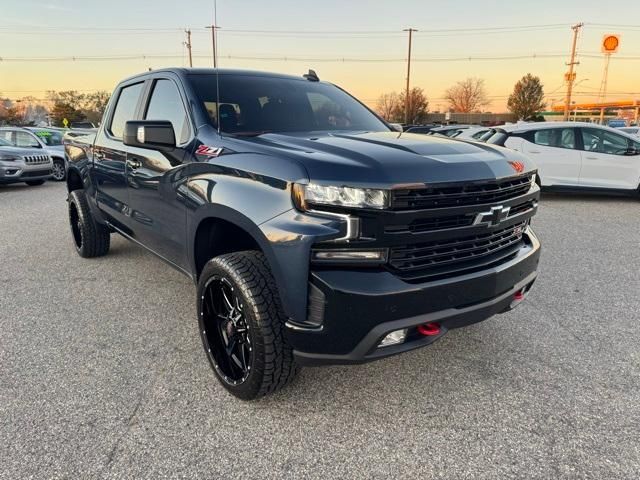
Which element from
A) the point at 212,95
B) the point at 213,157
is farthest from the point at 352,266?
the point at 212,95

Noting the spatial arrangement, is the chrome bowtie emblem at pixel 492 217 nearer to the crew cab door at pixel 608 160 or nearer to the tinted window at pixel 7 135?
the crew cab door at pixel 608 160

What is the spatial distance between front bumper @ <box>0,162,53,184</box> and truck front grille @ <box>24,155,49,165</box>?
79 millimetres

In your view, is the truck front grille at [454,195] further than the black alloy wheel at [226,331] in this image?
No

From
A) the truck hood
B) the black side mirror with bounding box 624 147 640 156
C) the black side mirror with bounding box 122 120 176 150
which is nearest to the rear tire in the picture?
the black side mirror with bounding box 122 120 176 150

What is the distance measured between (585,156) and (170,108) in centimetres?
833

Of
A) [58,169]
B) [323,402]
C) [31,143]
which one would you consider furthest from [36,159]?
[323,402]

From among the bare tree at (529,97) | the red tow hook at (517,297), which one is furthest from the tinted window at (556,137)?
the bare tree at (529,97)

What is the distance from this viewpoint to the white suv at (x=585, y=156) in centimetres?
890

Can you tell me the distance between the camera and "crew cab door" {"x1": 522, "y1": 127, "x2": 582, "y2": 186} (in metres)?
9.09

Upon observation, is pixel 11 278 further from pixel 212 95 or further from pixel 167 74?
pixel 212 95

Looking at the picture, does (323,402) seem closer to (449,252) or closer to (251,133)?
(449,252)

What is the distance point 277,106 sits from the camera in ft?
11.0

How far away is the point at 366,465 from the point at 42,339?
2437 mm

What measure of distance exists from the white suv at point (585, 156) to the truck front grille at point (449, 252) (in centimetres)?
712
